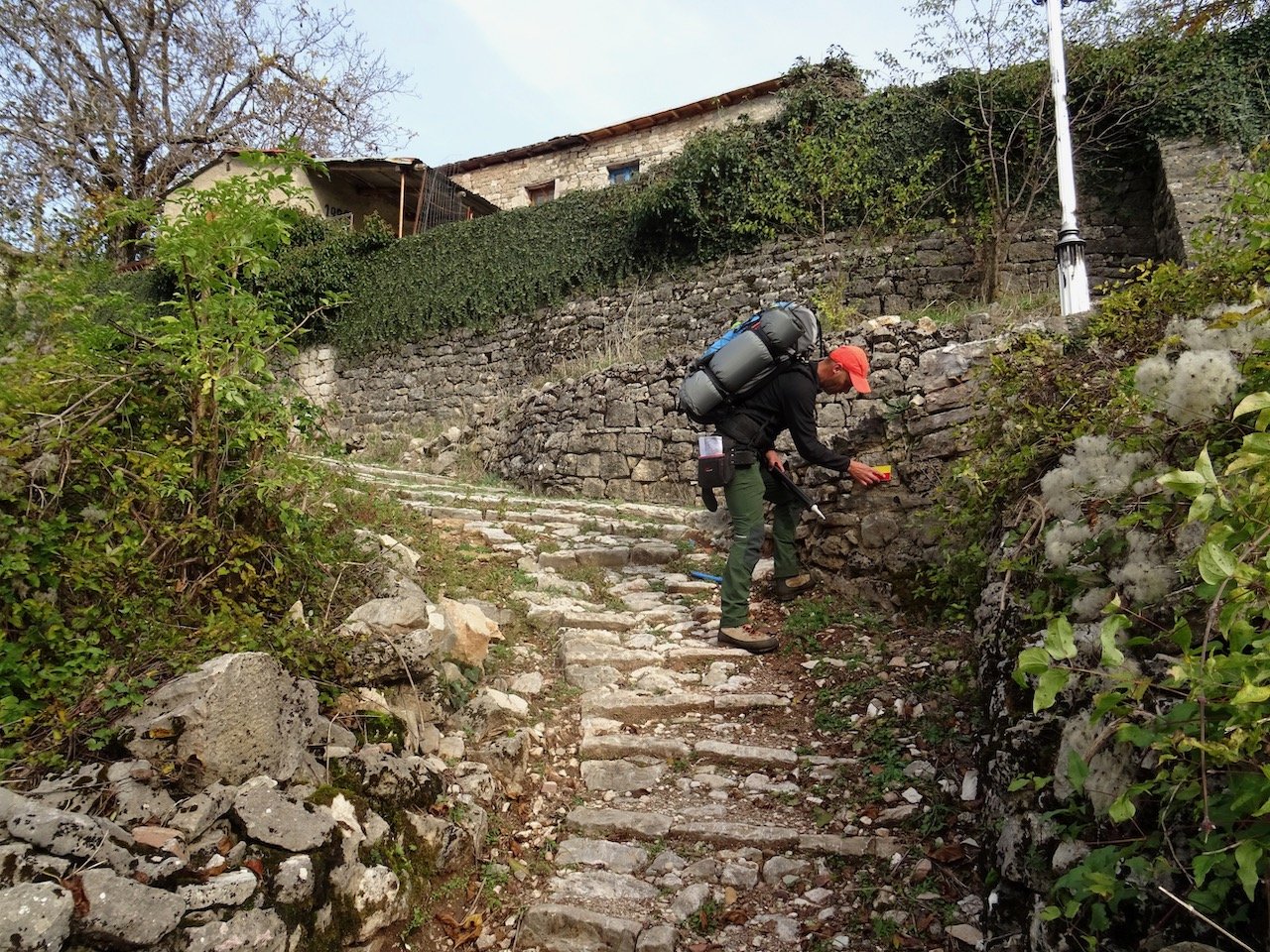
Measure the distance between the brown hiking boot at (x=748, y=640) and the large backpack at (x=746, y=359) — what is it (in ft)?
4.19

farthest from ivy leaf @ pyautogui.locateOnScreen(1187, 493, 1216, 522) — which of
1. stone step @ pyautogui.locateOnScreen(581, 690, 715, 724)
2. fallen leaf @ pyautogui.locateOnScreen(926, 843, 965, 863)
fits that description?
stone step @ pyautogui.locateOnScreen(581, 690, 715, 724)

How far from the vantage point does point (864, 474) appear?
16.4 ft

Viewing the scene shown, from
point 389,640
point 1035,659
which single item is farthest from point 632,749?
point 1035,659

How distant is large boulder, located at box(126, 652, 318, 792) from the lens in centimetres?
227

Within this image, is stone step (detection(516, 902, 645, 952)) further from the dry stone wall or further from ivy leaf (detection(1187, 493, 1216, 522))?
the dry stone wall

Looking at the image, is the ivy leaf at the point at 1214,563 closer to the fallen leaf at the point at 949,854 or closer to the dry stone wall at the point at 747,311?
the fallen leaf at the point at 949,854

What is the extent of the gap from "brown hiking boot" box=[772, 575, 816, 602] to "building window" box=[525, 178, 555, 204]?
16761mm

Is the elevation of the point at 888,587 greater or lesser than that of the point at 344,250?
lesser

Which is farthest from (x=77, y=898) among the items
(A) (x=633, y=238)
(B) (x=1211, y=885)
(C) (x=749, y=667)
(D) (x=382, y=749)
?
(A) (x=633, y=238)

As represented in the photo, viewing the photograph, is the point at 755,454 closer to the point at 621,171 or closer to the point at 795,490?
the point at 795,490

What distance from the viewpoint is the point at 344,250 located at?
16.9m

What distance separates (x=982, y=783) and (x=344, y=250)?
1707 cm

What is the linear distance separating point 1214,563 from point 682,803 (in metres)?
2.49

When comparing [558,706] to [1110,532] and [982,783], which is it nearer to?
[982,783]
